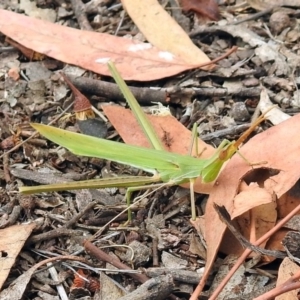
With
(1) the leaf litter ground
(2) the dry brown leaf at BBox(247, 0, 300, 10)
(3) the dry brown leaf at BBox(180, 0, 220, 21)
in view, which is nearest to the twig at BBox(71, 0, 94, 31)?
(1) the leaf litter ground

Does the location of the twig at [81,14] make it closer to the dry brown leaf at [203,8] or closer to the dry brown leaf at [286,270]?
the dry brown leaf at [203,8]

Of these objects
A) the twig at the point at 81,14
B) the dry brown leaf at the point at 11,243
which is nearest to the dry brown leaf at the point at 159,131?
the dry brown leaf at the point at 11,243

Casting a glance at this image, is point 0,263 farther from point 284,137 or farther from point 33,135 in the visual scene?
point 284,137

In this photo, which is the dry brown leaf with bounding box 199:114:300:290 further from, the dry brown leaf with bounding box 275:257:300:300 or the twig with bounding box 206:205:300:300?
the dry brown leaf with bounding box 275:257:300:300

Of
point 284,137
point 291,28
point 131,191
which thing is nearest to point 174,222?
point 131,191

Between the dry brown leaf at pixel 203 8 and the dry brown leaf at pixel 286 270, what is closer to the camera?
the dry brown leaf at pixel 286 270

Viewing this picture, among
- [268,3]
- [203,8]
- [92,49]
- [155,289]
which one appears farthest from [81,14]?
[155,289]

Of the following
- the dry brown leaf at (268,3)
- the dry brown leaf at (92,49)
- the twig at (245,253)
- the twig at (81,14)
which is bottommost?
the twig at (245,253)
